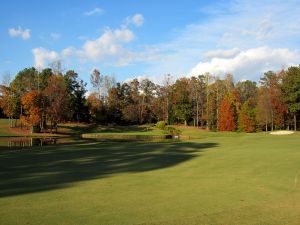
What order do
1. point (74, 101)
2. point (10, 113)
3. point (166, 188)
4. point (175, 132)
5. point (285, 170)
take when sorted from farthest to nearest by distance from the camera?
point (74, 101), point (10, 113), point (175, 132), point (285, 170), point (166, 188)

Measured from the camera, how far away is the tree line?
76.8 metres

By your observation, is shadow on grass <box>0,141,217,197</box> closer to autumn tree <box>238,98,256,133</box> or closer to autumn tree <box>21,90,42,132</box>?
autumn tree <box>21,90,42,132</box>

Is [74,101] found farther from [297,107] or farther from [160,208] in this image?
[160,208]

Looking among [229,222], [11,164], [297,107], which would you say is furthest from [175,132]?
[229,222]

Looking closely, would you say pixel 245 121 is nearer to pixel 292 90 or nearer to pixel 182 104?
pixel 292 90

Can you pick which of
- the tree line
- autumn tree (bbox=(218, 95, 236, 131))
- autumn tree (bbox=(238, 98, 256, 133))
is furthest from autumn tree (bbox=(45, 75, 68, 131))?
autumn tree (bbox=(238, 98, 256, 133))

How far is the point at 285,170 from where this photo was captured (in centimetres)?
1691

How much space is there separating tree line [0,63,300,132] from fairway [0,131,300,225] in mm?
56358

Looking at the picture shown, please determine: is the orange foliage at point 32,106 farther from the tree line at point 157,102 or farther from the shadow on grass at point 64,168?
the shadow on grass at point 64,168

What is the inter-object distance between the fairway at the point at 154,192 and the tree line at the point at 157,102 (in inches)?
2219

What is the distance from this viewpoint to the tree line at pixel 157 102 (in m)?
76.8

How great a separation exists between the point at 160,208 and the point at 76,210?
2134 millimetres

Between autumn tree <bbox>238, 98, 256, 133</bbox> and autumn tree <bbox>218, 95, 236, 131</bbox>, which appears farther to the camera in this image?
autumn tree <bbox>218, 95, 236, 131</bbox>

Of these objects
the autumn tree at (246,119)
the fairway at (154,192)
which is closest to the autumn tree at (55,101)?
the autumn tree at (246,119)
